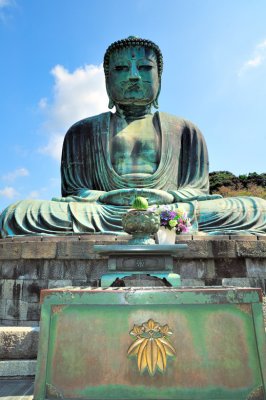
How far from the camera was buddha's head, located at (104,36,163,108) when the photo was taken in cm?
749

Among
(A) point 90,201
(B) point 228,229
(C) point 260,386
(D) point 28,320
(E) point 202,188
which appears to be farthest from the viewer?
(E) point 202,188

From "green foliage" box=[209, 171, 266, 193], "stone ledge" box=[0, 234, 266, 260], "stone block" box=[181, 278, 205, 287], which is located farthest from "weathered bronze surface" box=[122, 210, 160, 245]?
"green foliage" box=[209, 171, 266, 193]

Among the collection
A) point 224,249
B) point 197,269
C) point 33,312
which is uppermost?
point 224,249

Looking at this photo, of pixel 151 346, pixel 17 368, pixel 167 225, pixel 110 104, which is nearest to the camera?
pixel 151 346

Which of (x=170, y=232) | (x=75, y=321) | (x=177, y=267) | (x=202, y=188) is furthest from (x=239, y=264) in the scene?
(x=75, y=321)

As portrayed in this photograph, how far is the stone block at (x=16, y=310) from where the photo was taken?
4414mm

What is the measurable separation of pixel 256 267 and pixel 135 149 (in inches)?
144

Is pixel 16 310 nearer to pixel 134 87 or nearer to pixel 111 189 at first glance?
pixel 111 189

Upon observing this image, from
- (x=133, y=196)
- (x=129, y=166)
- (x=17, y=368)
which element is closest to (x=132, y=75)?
(x=129, y=166)

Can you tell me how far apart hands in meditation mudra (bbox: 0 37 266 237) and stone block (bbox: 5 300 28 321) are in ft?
4.30

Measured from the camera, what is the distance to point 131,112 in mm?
7797

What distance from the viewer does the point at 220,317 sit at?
1.63m

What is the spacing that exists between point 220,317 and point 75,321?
70cm

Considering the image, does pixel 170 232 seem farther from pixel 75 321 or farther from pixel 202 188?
pixel 202 188
